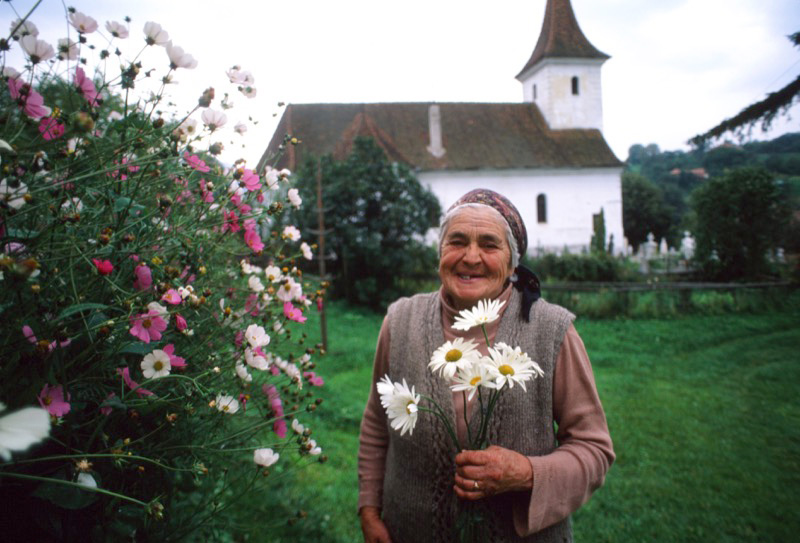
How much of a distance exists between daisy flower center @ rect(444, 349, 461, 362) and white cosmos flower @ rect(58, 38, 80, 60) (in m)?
1.08

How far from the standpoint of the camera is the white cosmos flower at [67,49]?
108 cm

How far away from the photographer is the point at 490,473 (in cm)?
133

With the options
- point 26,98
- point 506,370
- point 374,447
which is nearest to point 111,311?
point 26,98

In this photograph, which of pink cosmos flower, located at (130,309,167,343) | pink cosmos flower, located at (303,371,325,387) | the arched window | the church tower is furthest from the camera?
the church tower

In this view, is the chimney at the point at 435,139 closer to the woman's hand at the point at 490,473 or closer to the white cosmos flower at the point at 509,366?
the woman's hand at the point at 490,473

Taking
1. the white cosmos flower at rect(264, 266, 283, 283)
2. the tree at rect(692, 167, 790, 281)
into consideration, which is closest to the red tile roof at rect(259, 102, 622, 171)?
the tree at rect(692, 167, 790, 281)

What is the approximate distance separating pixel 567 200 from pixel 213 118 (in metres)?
29.2

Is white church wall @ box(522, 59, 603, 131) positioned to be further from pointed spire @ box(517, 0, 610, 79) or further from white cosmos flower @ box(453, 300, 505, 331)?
white cosmos flower @ box(453, 300, 505, 331)

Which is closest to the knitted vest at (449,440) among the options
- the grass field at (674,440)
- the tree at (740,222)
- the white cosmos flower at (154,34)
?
the white cosmos flower at (154,34)

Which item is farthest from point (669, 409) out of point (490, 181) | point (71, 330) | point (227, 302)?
point (490, 181)

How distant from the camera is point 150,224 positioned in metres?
1.10

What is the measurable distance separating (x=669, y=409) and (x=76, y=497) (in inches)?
272

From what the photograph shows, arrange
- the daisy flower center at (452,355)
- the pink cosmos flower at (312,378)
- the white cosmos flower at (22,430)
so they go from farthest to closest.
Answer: the pink cosmos flower at (312,378) < the daisy flower center at (452,355) < the white cosmos flower at (22,430)

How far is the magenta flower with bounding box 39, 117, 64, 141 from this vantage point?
0.99 m
